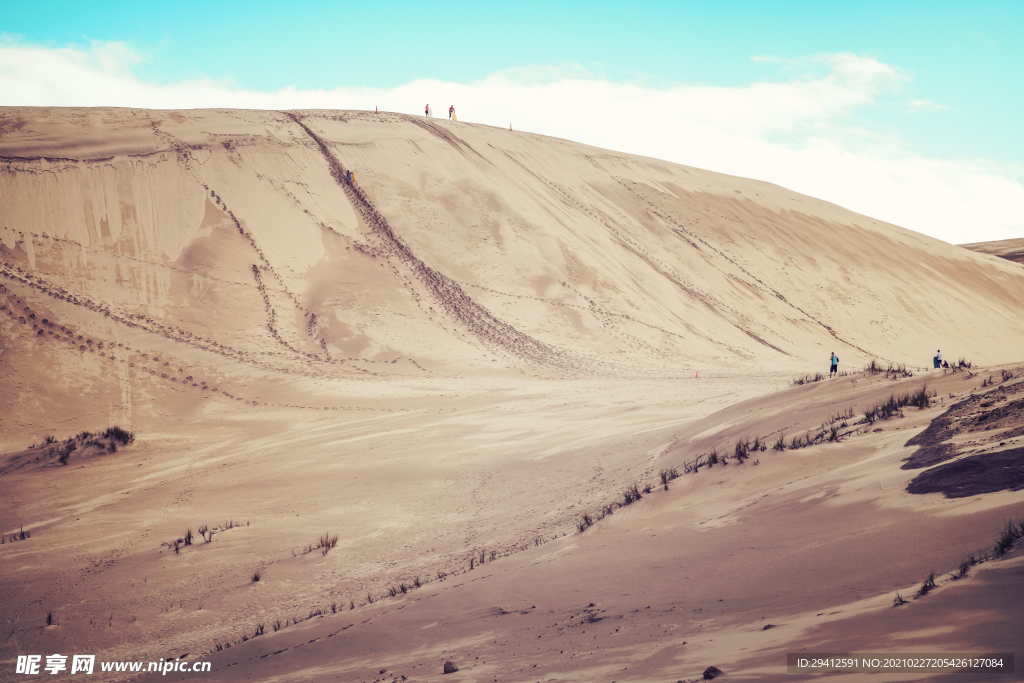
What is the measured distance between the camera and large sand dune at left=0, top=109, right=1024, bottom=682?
4.46 metres

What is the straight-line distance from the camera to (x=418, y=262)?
24938 mm

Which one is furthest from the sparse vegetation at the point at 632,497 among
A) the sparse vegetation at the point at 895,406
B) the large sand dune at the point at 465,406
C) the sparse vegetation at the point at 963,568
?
the sparse vegetation at the point at 963,568

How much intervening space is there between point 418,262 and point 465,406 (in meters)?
10.9

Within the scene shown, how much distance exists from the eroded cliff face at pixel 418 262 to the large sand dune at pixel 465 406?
157 mm

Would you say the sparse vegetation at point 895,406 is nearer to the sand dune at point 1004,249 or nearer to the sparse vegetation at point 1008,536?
the sparse vegetation at point 1008,536

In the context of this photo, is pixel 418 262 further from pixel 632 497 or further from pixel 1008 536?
pixel 1008 536

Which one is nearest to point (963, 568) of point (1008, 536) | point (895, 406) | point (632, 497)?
point (1008, 536)

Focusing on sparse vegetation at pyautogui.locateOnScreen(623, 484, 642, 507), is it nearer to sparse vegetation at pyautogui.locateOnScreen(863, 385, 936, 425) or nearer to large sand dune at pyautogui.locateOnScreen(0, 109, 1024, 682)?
large sand dune at pyautogui.locateOnScreen(0, 109, 1024, 682)

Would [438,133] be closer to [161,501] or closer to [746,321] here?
[746,321]

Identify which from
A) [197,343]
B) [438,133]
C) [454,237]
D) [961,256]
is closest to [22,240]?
[197,343]

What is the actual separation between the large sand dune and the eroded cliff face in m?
0.16

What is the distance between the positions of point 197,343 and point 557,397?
10.7 meters

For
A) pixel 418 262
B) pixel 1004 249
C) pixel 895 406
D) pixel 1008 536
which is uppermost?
pixel 1004 249

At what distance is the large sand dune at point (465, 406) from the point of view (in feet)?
14.6
